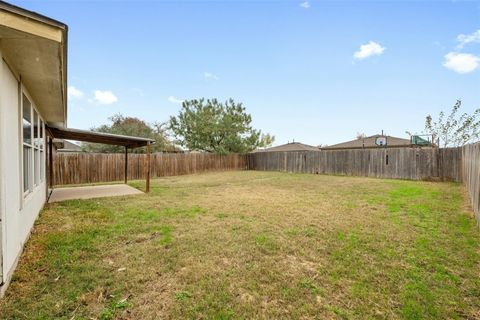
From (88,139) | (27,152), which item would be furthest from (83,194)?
(27,152)

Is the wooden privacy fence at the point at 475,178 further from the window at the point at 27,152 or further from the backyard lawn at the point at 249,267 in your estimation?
the window at the point at 27,152

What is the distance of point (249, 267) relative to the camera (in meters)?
2.78

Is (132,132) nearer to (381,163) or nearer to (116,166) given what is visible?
(116,166)

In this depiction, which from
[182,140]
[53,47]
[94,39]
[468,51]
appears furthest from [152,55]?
[468,51]

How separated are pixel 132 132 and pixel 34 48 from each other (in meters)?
20.3

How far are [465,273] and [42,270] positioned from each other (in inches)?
182

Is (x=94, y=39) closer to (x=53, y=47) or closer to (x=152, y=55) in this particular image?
(x=152, y=55)

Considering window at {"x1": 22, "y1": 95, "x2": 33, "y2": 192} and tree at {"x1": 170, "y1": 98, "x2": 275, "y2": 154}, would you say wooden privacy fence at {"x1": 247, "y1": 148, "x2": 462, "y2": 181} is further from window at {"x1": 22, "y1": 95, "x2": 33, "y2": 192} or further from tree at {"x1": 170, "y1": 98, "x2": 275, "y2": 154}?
window at {"x1": 22, "y1": 95, "x2": 33, "y2": 192}

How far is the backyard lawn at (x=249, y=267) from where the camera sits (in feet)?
6.75

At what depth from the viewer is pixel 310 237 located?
3.75 meters

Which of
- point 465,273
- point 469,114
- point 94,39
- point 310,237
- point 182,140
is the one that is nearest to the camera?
point 465,273

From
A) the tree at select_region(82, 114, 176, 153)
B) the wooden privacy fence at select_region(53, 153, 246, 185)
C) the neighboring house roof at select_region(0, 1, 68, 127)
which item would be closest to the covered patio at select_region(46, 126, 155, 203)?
the wooden privacy fence at select_region(53, 153, 246, 185)

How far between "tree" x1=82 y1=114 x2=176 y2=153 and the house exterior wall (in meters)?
18.4

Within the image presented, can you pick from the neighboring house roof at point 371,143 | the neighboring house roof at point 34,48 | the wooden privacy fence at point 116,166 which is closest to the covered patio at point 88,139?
the wooden privacy fence at point 116,166
